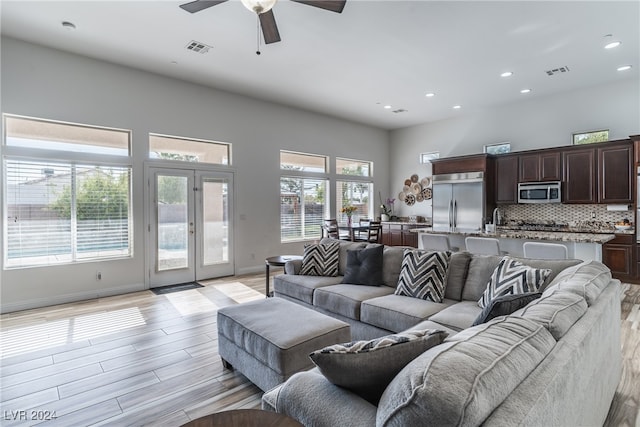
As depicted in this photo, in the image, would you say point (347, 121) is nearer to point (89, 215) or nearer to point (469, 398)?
point (89, 215)

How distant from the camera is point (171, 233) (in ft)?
18.1

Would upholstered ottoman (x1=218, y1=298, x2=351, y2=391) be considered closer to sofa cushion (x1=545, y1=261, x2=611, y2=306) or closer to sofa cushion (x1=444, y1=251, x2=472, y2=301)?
sofa cushion (x1=444, y1=251, x2=472, y2=301)

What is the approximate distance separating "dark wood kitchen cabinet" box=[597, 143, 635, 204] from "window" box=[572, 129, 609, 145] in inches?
17.3

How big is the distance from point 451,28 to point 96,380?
5.07 m

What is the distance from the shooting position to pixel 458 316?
7.87 ft

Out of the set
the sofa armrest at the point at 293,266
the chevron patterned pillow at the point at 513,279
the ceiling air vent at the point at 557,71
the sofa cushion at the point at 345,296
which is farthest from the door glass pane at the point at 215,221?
the ceiling air vent at the point at 557,71

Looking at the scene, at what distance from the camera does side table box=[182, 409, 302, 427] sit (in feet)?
3.50

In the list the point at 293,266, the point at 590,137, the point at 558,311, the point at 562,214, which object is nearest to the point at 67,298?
the point at 293,266

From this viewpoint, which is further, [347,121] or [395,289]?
[347,121]

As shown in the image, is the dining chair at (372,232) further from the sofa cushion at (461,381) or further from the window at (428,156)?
the sofa cushion at (461,381)

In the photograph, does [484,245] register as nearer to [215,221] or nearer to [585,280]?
[585,280]

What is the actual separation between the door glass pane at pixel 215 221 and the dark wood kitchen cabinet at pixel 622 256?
6.63 m

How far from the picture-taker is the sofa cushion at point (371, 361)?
1120mm

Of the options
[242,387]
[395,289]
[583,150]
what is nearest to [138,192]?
[242,387]
